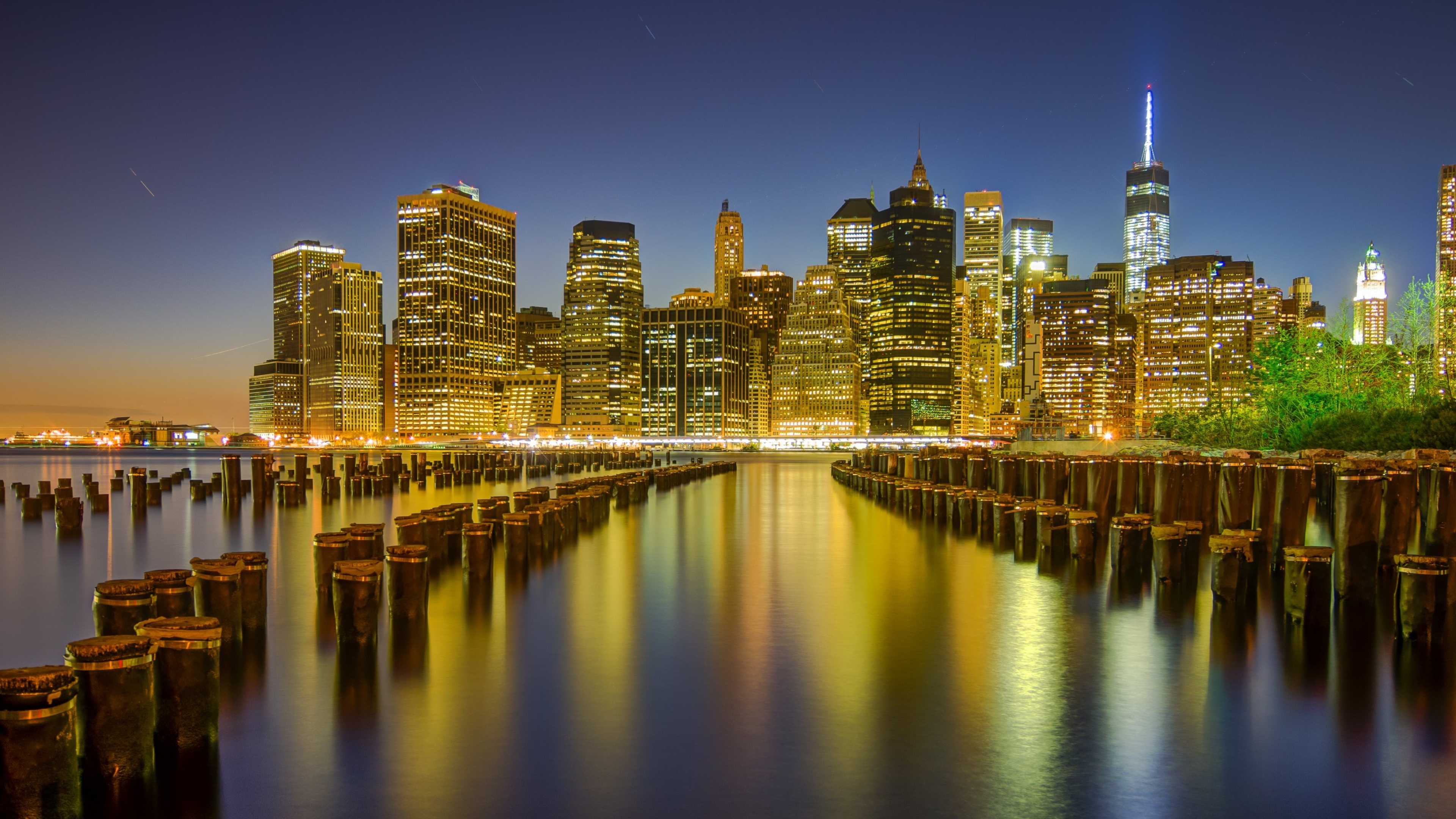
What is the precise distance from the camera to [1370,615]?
42.2 ft

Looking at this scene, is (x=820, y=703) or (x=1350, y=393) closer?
(x=820, y=703)

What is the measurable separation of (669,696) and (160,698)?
181 inches

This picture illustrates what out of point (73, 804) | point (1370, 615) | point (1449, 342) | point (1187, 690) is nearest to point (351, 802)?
point (73, 804)

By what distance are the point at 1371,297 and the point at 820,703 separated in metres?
115

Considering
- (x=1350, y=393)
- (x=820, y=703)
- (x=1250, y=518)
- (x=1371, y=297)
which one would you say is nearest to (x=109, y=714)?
(x=820, y=703)

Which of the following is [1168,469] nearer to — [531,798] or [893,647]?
[893,647]

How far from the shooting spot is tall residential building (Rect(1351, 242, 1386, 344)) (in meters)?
68.2

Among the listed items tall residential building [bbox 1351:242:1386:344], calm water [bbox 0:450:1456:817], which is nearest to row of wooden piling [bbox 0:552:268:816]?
calm water [bbox 0:450:1456:817]

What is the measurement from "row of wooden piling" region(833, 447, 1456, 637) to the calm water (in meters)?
0.76

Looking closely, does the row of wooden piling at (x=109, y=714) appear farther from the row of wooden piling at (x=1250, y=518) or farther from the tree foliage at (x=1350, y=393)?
the tree foliage at (x=1350, y=393)

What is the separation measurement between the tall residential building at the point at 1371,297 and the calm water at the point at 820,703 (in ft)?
188

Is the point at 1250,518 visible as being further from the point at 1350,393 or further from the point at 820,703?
the point at 1350,393

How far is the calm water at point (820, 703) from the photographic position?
22.8 feet

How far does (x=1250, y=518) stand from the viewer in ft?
58.2
